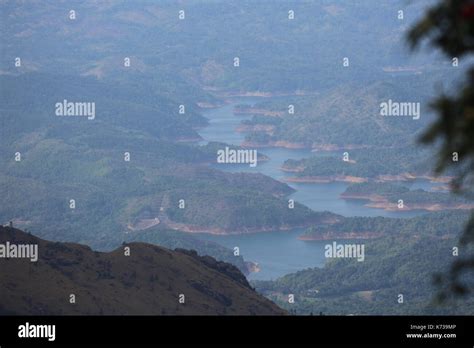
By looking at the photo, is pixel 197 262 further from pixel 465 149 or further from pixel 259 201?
pixel 259 201

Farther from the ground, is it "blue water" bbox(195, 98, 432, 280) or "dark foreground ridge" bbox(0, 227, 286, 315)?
"blue water" bbox(195, 98, 432, 280)

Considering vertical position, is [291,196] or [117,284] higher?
[291,196]

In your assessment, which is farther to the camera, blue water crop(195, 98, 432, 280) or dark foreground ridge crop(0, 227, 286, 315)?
blue water crop(195, 98, 432, 280)

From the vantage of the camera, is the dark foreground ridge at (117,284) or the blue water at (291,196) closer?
the dark foreground ridge at (117,284)

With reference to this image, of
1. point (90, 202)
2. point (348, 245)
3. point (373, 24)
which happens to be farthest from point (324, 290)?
point (373, 24)
